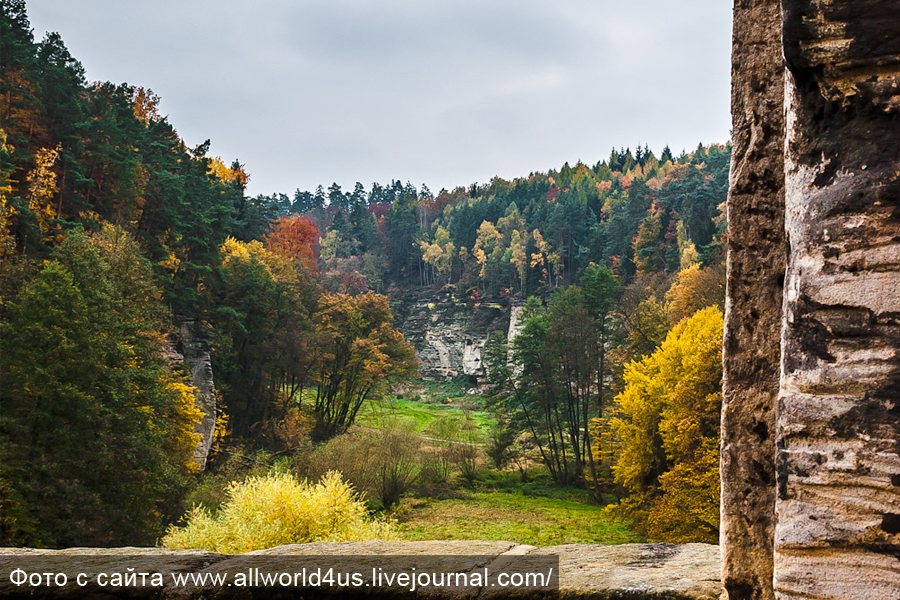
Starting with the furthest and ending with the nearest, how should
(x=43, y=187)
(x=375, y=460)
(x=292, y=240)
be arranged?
1. (x=292, y=240)
2. (x=375, y=460)
3. (x=43, y=187)

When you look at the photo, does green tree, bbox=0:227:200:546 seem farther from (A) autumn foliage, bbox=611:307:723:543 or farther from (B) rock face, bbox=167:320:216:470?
(A) autumn foliage, bbox=611:307:723:543

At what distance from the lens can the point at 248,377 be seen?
98.6 ft

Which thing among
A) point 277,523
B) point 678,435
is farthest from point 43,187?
point 678,435

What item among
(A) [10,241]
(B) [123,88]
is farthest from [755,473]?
(B) [123,88]

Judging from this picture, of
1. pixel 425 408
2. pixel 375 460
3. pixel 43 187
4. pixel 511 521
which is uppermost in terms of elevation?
pixel 43 187

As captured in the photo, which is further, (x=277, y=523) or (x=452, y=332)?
(x=452, y=332)

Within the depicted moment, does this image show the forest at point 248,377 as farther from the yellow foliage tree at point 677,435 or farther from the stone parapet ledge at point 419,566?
the stone parapet ledge at point 419,566

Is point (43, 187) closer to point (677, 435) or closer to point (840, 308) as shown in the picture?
point (677, 435)

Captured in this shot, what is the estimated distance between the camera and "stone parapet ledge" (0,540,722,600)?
2008 millimetres

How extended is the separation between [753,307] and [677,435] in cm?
1637

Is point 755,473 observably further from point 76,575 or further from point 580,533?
point 580,533

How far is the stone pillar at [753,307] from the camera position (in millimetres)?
1703

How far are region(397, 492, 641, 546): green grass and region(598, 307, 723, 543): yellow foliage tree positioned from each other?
167 cm

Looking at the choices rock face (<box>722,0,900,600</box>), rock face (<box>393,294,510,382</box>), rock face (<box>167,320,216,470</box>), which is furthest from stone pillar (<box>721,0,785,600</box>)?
rock face (<box>393,294,510,382</box>)
